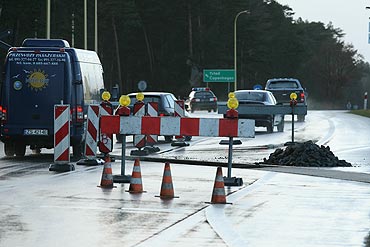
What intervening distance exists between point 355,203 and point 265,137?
21723mm

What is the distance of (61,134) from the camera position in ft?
67.4

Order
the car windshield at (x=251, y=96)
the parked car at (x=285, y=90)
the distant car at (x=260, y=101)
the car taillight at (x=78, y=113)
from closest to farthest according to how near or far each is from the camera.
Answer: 1. the car taillight at (x=78, y=113)
2. the distant car at (x=260, y=101)
3. the car windshield at (x=251, y=96)
4. the parked car at (x=285, y=90)

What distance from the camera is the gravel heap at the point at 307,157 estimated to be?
2184 cm

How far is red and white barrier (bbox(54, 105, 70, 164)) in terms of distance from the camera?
67.0ft

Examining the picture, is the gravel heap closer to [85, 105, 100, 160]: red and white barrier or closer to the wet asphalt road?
the wet asphalt road

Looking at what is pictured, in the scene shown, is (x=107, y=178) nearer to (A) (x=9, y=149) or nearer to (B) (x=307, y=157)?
(B) (x=307, y=157)

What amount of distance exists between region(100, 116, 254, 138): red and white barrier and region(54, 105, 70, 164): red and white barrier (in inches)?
108

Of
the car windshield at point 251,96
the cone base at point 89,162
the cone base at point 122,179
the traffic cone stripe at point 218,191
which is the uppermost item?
the car windshield at point 251,96

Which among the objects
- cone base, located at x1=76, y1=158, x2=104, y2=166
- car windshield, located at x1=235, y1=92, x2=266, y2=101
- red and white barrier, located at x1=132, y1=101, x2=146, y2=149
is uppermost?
car windshield, located at x1=235, y1=92, x2=266, y2=101

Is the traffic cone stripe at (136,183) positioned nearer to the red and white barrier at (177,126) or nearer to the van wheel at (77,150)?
the red and white barrier at (177,126)

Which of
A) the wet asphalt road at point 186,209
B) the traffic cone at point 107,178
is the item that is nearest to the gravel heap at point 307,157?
the wet asphalt road at point 186,209

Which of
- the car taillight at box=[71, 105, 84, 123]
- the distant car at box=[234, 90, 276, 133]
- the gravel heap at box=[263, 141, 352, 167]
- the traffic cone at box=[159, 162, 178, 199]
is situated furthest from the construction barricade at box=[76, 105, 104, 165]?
the distant car at box=[234, 90, 276, 133]

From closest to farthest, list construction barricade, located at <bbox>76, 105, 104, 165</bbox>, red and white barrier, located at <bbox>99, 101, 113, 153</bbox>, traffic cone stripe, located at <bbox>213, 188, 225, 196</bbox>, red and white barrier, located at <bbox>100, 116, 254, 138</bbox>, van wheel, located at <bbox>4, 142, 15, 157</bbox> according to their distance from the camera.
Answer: traffic cone stripe, located at <bbox>213, 188, 225, 196</bbox>
red and white barrier, located at <bbox>100, 116, 254, 138</bbox>
construction barricade, located at <bbox>76, 105, 104, 165</bbox>
red and white barrier, located at <bbox>99, 101, 113, 153</bbox>
van wheel, located at <bbox>4, 142, 15, 157</bbox>

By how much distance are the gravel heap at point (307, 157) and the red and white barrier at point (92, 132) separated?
3.61 m
